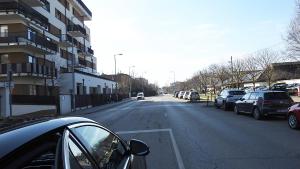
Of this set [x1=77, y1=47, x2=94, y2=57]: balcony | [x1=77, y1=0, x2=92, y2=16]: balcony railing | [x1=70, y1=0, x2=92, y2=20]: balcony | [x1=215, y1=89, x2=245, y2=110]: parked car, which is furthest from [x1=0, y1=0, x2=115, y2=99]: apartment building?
[x1=215, y1=89, x2=245, y2=110]: parked car

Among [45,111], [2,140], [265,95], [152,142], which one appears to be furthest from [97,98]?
[2,140]

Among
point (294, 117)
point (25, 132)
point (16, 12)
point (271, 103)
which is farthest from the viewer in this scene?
point (16, 12)

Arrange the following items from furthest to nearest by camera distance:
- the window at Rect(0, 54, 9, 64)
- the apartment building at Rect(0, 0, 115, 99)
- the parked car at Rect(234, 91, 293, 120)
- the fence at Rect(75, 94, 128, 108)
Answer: the fence at Rect(75, 94, 128, 108) → the window at Rect(0, 54, 9, 64) → the apartment building at Rect(0, 0, 115, 99) → the parked car at Rect(234, 91, 293, 120)

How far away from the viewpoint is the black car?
2664 mm

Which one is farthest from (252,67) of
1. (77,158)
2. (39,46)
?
(77,158)

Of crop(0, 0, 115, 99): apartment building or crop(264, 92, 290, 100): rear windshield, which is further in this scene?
crop(0, 0, 115, 99): apartment building

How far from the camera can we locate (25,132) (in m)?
3.00

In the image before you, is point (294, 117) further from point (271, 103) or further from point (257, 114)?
point (257, 114)

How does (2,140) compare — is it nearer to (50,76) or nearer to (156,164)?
(156,164)

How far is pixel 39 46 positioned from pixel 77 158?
45184 mm

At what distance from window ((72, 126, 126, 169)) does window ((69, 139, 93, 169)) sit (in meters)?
0.17

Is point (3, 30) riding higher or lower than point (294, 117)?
higher

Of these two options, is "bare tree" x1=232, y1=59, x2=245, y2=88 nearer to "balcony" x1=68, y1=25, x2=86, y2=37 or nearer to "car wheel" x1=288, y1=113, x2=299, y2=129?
"balcony" x1=68, y1=25, x2=86, y2=37

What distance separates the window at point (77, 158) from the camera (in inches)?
125
